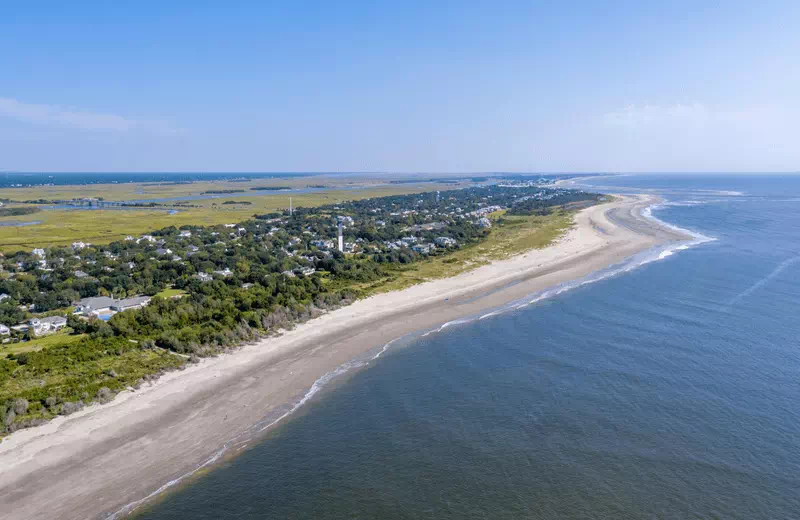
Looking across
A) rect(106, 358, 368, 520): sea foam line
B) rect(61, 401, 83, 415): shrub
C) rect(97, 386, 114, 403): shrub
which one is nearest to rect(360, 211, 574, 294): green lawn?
rect(106, 358, 368, 520): sea foam line

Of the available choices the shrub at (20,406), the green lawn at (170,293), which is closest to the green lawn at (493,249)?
the green lawn at (170,293)

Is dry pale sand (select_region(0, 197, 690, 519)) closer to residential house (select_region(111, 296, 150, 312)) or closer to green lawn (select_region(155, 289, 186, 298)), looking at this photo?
residential house (select_region(111, 296, 150, 312))

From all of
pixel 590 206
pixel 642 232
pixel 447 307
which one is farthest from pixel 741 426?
pixel 590 206

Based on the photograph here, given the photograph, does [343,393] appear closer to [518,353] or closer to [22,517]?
[518,353]

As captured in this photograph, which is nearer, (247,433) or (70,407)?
(247,433)

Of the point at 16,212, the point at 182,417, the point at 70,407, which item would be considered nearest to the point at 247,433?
the point at 182,417

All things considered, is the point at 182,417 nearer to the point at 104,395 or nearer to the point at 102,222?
the point at 104,395
